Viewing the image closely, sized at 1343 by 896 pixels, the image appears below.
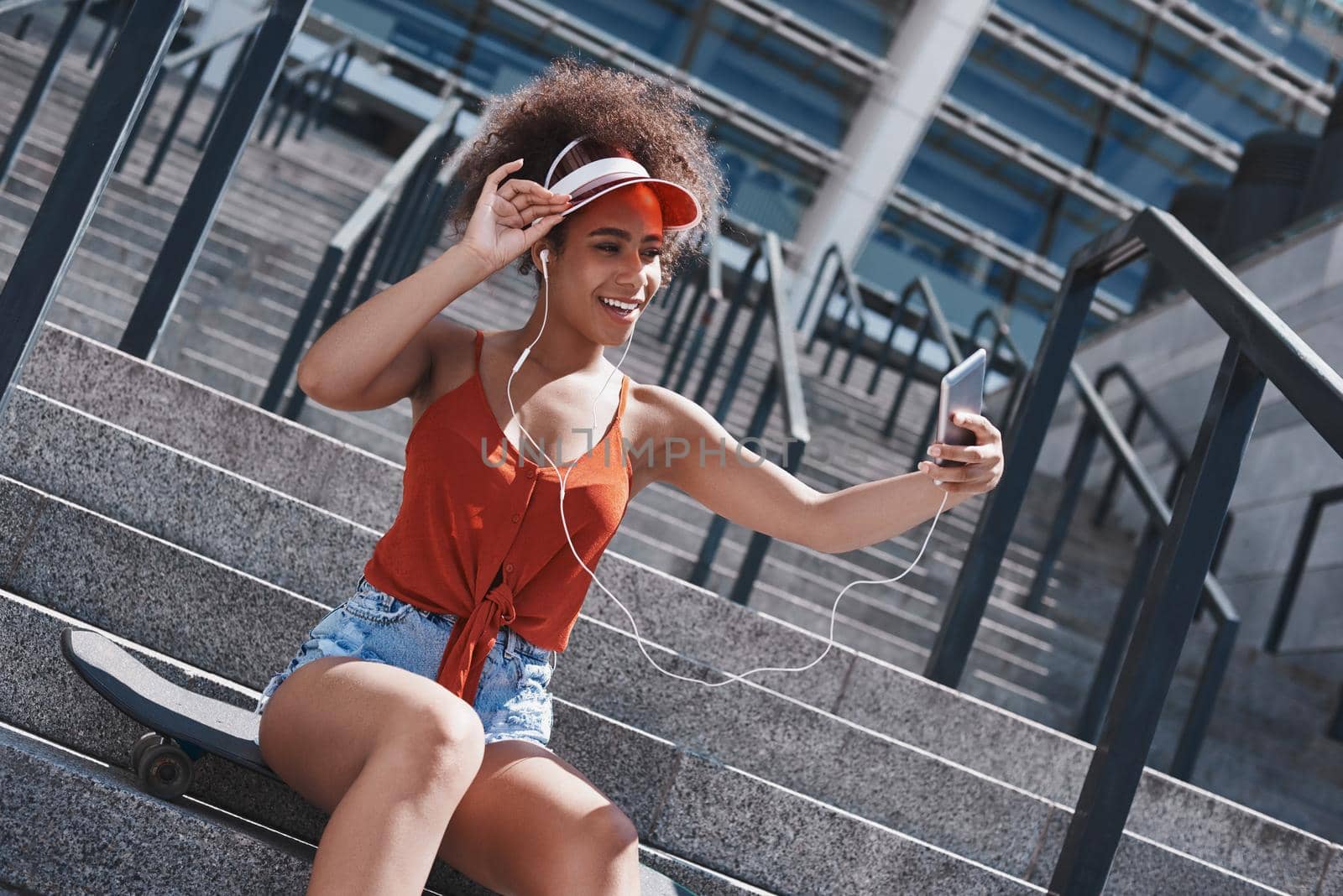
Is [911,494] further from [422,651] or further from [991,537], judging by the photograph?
[991,537]

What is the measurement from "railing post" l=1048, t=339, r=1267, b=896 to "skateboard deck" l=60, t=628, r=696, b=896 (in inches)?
26.7

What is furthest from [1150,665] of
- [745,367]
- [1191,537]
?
[745,367]

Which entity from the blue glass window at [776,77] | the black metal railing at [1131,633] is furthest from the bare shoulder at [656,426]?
the blue glass window at [776,77]

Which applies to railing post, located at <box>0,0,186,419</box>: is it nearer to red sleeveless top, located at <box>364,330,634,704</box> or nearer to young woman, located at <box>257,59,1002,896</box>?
young woman, located at <box>257,59,1002,896</box>

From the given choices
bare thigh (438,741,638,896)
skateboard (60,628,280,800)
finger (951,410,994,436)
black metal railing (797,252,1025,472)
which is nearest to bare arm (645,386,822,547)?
finger (951,410,994,436)

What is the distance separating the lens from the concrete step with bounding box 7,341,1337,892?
92.5 inches

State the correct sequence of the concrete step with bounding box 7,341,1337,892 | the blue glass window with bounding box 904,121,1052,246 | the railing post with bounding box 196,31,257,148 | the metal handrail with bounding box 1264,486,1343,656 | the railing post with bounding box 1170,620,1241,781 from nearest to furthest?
the concrete step with bounding box 7,341,1337,892 < the railing post with bounding box 1170,620,1241,781 < the metal handrail with bounding box 1264,486,1343,656 < the railing post with bounding box 196,31,257,148 < the blue glass window with bounding box 904,121,1052,246

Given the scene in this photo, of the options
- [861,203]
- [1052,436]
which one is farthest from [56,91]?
[861,203]

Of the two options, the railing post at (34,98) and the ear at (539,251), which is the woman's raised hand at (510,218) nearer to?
the ear at (539,251)

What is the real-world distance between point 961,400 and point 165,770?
51.5 inches

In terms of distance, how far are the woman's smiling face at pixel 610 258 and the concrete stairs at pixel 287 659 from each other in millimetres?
740

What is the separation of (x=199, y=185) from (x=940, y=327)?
455 cm

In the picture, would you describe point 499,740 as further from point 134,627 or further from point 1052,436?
point 1052,436

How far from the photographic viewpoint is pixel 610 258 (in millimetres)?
2000
